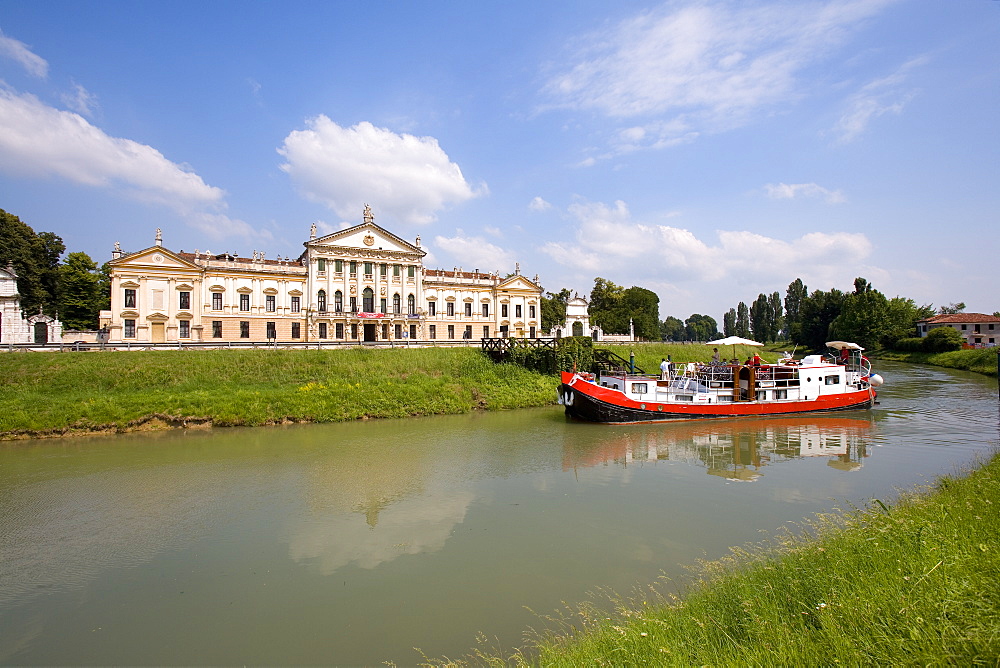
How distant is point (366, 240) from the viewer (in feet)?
161

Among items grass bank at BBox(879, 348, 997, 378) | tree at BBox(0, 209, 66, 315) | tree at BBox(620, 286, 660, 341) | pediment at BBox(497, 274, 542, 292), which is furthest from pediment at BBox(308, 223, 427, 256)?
grass bank at BBox(879, 348, 997, 378)

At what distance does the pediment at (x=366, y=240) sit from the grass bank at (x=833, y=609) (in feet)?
149

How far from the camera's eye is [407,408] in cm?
2609

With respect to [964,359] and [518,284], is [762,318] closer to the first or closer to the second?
[964,359]

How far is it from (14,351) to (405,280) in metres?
28.7

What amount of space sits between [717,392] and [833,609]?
2165cm

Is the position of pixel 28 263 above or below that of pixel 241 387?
above

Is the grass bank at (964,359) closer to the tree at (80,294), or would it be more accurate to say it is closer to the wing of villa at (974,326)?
the wing of villa at (974,326)

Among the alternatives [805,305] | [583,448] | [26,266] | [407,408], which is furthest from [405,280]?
[805,305]

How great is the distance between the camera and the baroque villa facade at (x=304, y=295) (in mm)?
42719

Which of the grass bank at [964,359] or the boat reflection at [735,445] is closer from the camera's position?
the boat reflection at [735,445]

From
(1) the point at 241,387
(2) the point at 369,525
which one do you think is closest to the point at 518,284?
(1) the point at 241,387

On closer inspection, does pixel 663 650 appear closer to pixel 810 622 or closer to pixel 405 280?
pixel 810 622

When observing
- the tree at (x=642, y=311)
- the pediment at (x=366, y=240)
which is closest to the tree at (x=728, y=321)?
the tree at (x=642, y=311)
